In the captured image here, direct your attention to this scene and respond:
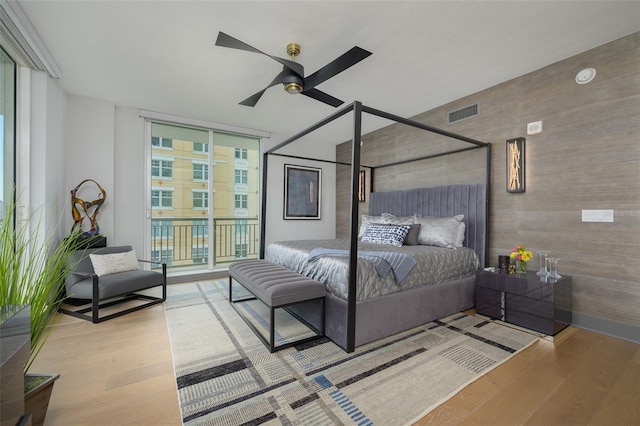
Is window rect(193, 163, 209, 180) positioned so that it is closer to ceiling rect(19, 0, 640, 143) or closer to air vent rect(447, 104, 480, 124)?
ceiling rect(19, 0, 640, 143)

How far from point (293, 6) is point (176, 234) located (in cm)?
422

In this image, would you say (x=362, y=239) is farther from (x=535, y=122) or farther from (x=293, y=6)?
(x=293, y=6)

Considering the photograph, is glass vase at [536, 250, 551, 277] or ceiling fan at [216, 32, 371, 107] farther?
glass vase at [536, 250, 551, 277]

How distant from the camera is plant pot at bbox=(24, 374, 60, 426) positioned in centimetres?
125

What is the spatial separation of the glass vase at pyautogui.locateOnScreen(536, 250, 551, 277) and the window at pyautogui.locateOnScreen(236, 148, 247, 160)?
4.62 m

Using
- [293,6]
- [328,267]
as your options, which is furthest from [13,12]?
[328,267]

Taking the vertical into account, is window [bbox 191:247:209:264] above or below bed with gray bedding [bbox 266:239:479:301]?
below

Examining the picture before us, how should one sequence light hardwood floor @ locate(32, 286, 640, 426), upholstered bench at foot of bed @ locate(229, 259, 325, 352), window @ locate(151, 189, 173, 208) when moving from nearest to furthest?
1. light hardwood floor @ locate(32, 286, 640, 426)
2. upholstered bench at foot of bed @ locate(229, 259, 325, 352)
3. window @ locate(151, 189, 173, 208)

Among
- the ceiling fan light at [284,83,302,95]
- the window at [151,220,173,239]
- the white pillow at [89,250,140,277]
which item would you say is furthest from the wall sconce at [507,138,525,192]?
the window at [151,220,173,239]

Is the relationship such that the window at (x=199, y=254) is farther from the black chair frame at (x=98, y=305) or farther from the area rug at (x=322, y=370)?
the area rug at (x=322, y=370)

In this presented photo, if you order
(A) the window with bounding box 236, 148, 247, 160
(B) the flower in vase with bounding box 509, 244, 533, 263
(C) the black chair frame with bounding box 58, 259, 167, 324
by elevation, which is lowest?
(C) the black chair frame with bounding box 58, 259, 167, 324

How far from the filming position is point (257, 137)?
16.7 feet

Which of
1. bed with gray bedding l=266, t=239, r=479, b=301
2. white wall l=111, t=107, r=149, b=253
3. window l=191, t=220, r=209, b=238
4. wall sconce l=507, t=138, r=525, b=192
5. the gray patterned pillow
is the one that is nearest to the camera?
bed with gray bedding l=266, t=239, r=479, b=301

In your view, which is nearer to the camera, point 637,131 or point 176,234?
point 637,131
